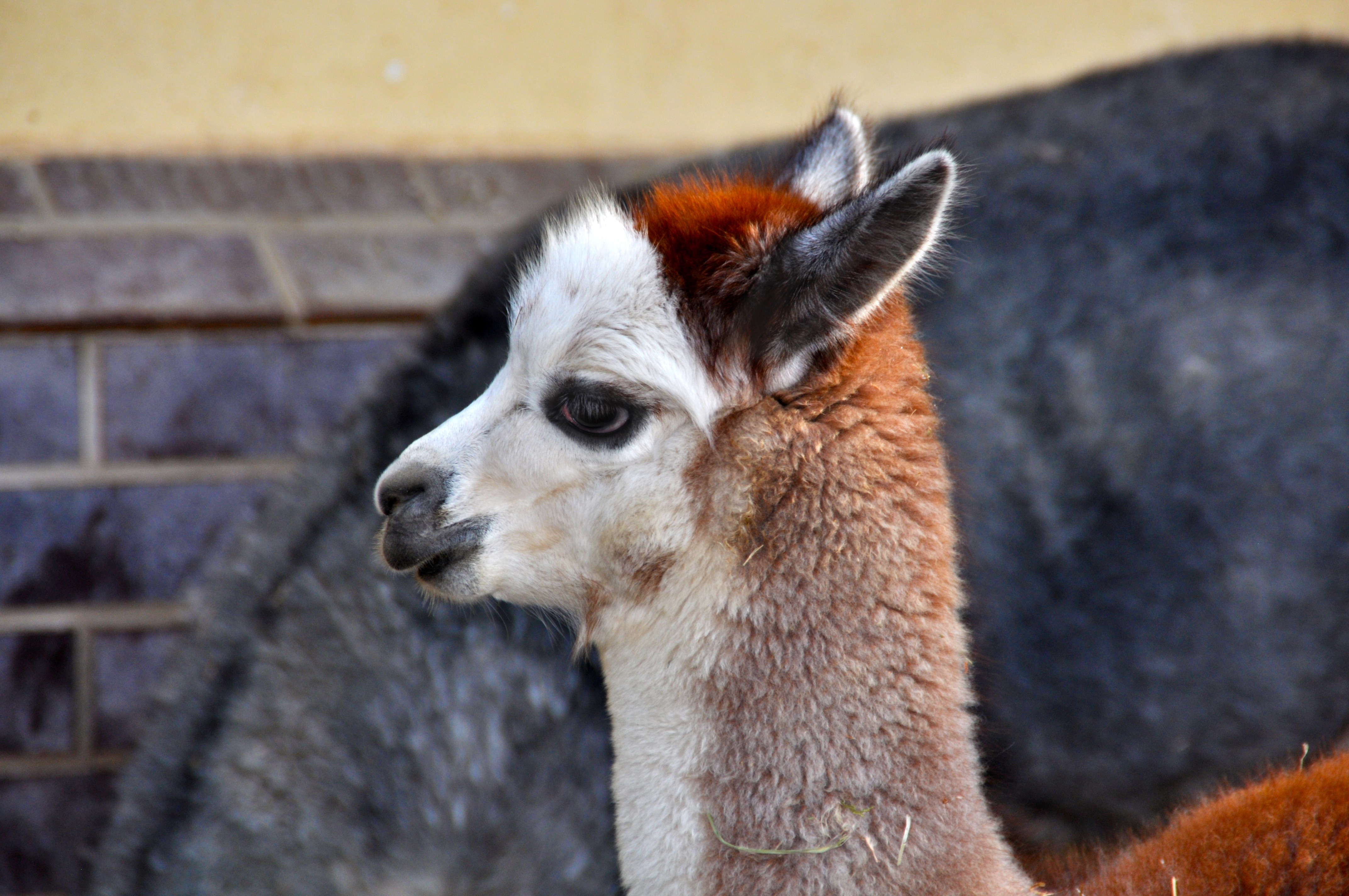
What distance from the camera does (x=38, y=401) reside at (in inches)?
96.0

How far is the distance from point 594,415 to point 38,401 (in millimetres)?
1784

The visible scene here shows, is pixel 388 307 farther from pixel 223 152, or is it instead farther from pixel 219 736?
pixel 219 736

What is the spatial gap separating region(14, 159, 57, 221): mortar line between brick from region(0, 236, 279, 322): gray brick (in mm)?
59

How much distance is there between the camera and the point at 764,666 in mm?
1208

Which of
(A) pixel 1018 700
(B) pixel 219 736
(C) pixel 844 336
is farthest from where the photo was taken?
(A) pixel 1018 700

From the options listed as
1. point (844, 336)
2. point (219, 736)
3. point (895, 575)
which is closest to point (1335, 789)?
point (895, 575)

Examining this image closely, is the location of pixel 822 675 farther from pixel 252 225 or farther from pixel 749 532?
pixel 252 225

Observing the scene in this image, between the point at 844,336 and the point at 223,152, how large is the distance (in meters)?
1.90

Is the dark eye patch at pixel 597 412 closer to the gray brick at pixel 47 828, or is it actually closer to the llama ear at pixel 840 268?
the llama ear at pixel 840 268

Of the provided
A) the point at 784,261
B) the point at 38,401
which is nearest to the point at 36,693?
the point at 38,401

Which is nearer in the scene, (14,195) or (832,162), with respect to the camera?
(832,162)

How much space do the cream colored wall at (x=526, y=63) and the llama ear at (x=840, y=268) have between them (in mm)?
1396

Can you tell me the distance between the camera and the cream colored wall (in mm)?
2428

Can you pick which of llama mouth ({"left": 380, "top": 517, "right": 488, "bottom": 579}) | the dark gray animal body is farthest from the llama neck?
the dark gray animal body
